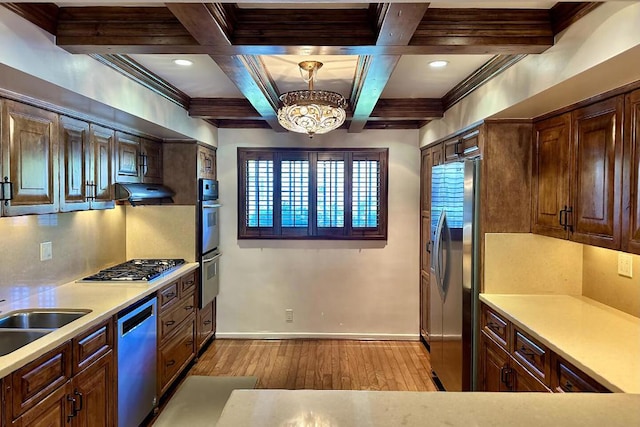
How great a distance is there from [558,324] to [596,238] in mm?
503

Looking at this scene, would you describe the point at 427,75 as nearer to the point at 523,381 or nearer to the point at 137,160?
the point at 523,381

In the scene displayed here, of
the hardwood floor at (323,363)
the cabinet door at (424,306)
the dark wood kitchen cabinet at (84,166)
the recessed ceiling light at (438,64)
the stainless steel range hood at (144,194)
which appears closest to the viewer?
the dark wood kitchen cabinet at (84,166)

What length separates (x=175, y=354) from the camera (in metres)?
3.46

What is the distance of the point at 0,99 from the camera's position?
1944 mm

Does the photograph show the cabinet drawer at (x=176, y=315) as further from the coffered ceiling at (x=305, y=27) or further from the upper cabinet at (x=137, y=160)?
the coffered ceiling at (x=305, y=27)

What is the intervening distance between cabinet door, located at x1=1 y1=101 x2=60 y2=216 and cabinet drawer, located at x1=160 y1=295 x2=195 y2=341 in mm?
1231

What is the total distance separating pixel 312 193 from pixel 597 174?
2903 millimetres

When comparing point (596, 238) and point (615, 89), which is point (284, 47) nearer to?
point (615, 89)

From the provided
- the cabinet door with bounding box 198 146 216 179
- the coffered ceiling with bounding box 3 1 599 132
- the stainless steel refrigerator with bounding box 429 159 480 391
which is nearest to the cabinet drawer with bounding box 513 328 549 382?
the stainless steel refrigerator with bounding box 429 159 480 391

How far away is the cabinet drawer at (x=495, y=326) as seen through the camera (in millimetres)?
2465

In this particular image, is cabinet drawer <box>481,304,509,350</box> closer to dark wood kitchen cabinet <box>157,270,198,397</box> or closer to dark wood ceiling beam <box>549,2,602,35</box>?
dark wood ceiling beam <box>549,2,602,35</box>

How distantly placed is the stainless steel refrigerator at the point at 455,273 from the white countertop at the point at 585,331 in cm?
21

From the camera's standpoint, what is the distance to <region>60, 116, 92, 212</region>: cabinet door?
2.46 m

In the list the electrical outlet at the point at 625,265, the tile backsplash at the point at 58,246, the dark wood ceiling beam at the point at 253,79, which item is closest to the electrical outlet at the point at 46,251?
the tile backsplash at the point at 58,246
